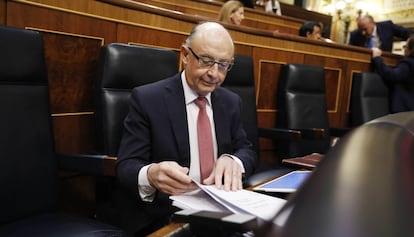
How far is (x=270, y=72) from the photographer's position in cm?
223

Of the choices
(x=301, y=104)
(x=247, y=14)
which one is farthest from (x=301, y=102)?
(x=247, y=14)

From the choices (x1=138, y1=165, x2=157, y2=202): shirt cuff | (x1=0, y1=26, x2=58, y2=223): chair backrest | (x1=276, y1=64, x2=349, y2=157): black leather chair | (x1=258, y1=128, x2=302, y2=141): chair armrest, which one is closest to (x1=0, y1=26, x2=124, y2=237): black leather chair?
(x1=0, y1=26, x2=58, y2=223): chair backrest

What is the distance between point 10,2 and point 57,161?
497 millimetres

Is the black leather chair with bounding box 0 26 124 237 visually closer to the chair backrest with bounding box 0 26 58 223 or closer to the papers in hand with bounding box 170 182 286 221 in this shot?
the chair backrest with bounding box 0 26 58 223

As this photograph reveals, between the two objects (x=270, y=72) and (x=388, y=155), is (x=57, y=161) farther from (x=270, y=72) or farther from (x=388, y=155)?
(x=270, y=72)

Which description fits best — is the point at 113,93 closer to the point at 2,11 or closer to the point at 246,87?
the point at 2,11

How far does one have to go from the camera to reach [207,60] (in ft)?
3.83

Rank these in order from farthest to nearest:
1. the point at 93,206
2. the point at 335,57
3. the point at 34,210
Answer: the point at 335,57, the point at 93,206, the point at 34,210

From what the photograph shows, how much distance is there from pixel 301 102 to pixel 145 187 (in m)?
1.40

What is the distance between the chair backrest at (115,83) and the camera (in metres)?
1.33

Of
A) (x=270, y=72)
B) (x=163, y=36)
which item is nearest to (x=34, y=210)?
(x=163, y=36)

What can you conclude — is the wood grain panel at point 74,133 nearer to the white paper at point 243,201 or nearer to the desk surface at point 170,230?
the white paper at point 243,201

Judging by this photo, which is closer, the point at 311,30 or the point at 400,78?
the point at 400,78

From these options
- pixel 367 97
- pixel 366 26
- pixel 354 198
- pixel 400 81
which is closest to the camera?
pixel 354 198
